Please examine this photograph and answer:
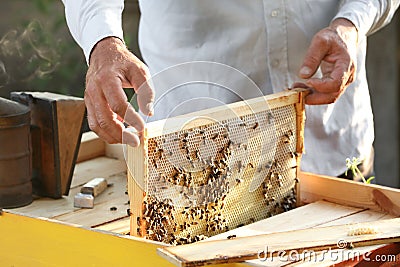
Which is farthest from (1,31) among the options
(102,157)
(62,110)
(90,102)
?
(90,102)

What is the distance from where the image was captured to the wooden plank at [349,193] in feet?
7.11

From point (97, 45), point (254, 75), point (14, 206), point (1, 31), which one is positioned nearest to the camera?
point (97, 45)

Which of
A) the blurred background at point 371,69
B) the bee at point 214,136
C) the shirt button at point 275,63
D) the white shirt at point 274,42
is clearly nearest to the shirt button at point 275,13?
the white shirt at point 274,42

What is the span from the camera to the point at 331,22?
8.33ft

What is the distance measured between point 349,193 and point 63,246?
81 centimetres

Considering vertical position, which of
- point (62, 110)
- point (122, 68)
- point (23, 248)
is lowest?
point (23, 248)

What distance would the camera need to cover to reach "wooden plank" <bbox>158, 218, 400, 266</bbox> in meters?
1.67

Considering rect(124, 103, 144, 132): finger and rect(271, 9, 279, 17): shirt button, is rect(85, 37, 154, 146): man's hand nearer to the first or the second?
rect(124, 103, 144, 132): finger

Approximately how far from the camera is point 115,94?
75.4 inches

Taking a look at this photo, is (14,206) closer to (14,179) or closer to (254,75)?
(14,179)

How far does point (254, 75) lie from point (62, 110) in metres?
0.62

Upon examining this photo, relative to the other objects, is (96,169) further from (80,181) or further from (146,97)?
(146,97)

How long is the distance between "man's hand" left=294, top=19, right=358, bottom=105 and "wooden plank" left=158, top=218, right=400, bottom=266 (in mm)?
535

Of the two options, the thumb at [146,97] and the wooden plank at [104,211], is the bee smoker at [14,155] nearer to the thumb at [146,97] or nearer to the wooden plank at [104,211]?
the wooden plank at [104,211]
